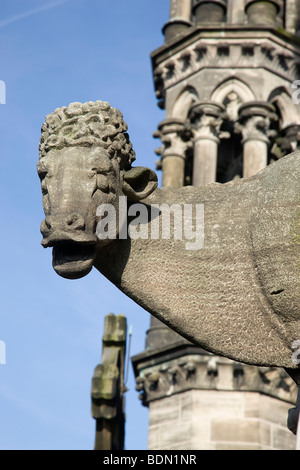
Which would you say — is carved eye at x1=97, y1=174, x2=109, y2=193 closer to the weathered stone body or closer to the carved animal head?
the carved animal head

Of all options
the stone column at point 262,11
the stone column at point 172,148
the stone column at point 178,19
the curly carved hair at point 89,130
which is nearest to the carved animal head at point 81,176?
the curly carved hair at point 89,130

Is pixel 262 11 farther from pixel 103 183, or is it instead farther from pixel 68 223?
pixel 68 223

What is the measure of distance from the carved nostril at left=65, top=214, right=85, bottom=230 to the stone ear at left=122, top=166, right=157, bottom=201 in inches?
14.1

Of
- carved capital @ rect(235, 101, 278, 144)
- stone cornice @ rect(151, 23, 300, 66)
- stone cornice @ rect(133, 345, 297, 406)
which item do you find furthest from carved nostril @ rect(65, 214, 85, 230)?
stone cornice @ rect(151, 23, 300, 66)

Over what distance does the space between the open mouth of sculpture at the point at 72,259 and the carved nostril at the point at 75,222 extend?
65 mm

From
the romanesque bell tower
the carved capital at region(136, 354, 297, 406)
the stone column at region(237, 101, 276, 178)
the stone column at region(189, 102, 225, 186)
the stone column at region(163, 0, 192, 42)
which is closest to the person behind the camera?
the carved capital at region(136, 354, 297, 406)

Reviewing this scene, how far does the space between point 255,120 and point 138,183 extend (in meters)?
17.7

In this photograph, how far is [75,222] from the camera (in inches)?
203

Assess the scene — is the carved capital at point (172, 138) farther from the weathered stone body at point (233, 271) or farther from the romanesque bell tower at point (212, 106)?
the weathered stone body at point (233, 271)

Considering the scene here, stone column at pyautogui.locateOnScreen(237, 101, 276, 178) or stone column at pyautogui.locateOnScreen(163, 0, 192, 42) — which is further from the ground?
stone column at pyautogui.locateOnScreen(163, 0, 192, 42)

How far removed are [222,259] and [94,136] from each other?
717 mm

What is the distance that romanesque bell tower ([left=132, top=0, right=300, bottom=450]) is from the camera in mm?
21125

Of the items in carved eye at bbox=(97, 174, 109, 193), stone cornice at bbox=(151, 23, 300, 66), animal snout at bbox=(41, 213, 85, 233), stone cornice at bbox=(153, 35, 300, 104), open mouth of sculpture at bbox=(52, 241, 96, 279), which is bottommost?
open mouth of sculpture at bbox=(52, 241, 96, 279)

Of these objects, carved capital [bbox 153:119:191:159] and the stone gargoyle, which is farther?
carved capital [bbox 153:119:191:159]
